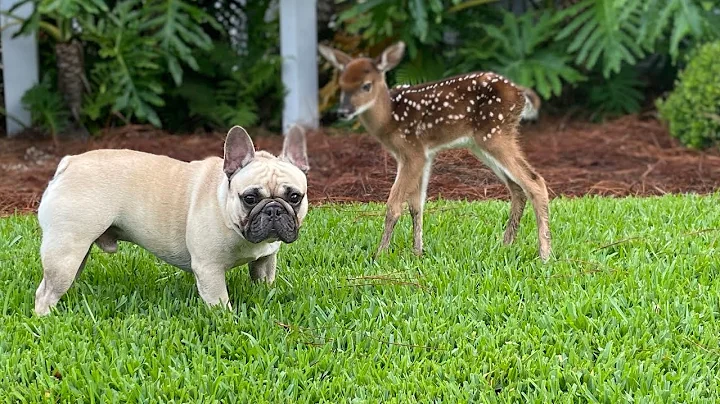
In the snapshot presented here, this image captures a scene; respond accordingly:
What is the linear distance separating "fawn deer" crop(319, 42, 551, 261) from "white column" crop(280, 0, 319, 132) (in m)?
4.50

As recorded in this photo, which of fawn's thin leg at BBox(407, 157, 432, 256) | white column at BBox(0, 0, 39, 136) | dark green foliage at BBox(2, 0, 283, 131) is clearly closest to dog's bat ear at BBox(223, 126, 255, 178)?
fawn's thin leg at BBox(407, 157, 432, 256)

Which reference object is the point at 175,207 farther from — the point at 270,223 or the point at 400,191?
the point at 400,191

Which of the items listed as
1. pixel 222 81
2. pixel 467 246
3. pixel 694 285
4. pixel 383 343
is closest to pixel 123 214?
pixel 383 343

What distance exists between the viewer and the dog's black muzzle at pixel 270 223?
11.3 ft

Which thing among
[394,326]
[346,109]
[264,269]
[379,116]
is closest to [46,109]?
[346,109]

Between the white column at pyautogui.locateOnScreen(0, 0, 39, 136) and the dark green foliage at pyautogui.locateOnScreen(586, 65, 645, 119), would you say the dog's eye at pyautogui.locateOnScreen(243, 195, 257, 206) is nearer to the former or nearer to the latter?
the white column at pyautogui.locateOnScreen(0, 0, 39, 136)

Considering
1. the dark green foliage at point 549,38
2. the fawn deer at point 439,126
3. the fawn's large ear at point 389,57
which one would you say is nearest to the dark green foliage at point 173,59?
the dark green foliage at point 549,38

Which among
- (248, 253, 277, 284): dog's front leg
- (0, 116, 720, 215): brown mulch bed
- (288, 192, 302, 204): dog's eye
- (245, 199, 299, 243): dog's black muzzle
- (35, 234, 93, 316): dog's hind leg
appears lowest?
(0, 116, 720, 215): brown mulch bed

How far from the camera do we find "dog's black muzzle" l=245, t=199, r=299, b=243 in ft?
11.3

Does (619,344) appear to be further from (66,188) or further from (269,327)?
(66,188)

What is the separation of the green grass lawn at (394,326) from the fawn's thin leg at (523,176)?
16cm

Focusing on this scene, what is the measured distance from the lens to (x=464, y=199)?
6.05 meters

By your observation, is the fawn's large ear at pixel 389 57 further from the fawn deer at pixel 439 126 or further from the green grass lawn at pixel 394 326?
the green grass lawn at pixel 394 326

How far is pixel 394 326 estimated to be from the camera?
378 cm
